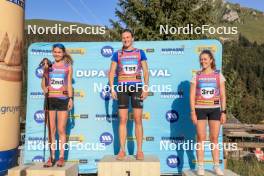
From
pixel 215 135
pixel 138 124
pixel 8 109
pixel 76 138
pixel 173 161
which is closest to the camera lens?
pixel 215 135

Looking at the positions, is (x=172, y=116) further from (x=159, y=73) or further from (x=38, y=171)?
(x=38, y=171)

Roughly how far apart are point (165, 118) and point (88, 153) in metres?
1.57

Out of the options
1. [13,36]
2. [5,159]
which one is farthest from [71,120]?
[13,36]

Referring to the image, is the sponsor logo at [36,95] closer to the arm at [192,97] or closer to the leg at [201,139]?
the arm at [192,97]

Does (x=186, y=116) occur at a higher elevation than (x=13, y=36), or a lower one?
lower

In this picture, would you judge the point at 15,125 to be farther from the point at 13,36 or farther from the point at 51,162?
the point at 13,36

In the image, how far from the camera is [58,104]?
19.9 feet

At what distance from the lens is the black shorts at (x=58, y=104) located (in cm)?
605

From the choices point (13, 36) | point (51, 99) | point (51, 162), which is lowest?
point (51, 162)

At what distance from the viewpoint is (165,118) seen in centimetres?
687

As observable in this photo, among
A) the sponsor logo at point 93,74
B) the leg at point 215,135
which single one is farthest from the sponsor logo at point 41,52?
the leg at point 215,135

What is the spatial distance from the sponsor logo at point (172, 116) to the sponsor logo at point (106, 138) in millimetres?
1119

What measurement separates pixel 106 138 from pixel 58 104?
51.5 inches

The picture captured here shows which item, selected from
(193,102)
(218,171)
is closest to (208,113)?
(193,102)
